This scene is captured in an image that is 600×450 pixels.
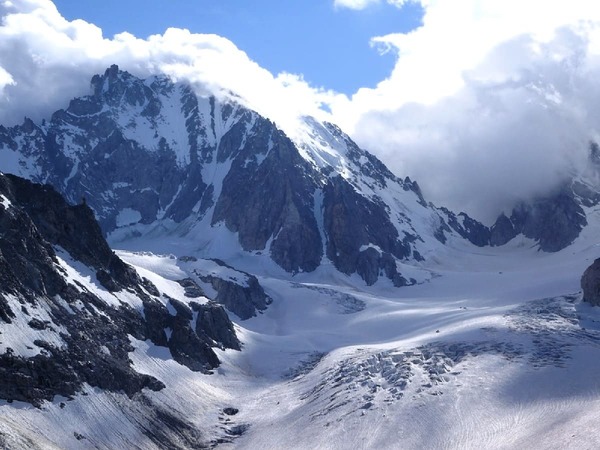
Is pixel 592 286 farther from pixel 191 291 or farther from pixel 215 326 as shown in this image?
pixel 191 291

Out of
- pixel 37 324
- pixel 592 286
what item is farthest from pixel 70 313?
pixel 592 286

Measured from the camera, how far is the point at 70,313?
438ft

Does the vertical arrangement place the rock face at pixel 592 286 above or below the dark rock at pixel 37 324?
below

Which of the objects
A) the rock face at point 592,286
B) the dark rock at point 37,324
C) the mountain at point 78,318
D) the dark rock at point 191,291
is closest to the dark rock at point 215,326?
the mountain at point 78,318

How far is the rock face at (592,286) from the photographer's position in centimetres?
18988

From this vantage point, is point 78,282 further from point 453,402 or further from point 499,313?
point 499,313

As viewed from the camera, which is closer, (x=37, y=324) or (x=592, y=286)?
(x=37, y=324)

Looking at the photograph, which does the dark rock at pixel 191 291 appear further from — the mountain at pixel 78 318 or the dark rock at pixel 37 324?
the dark rock at pixel 37 324

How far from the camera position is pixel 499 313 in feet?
633

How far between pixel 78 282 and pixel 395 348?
57.1 metres

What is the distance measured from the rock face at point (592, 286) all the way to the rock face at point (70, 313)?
74.4 meters

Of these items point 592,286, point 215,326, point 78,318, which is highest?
point 78,318

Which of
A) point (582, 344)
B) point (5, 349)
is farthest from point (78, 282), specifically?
point (582, 344)

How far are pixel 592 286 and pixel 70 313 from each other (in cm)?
11168
